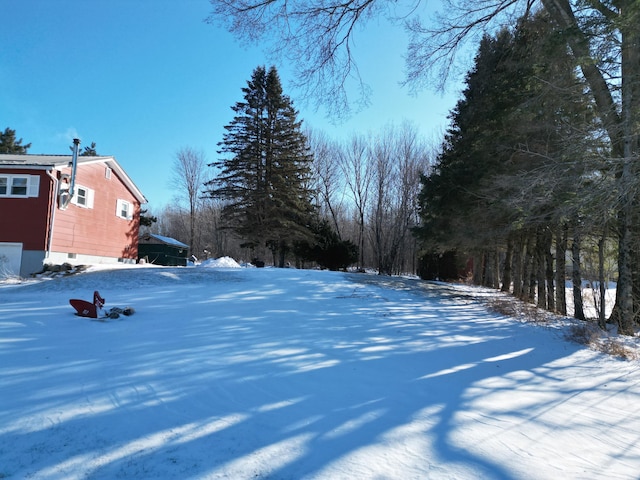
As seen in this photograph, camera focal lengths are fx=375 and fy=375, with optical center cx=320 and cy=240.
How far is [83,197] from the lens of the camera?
17.7 meters

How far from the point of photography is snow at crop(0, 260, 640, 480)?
272 cm

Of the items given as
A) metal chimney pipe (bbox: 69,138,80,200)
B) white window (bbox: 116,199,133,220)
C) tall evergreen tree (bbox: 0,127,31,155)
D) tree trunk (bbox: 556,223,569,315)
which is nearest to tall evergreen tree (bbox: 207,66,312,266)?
white window (bbox: 116,199,133,220)

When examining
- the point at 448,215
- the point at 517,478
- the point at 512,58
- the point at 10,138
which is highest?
the point at 10,138

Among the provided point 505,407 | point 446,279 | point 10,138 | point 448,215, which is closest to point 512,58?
point 448,215

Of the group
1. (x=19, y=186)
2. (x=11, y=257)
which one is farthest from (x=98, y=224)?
(x=11, y=257)

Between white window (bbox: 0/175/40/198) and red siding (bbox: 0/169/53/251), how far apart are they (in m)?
0.15

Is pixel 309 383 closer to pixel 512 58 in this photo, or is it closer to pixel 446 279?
pixel 512 58

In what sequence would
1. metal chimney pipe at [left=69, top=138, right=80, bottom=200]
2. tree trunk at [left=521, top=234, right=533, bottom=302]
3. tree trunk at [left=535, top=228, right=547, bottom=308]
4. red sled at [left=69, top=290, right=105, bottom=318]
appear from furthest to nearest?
1. metal chimney pipe at [left=69, top=138, right=80, bottom=200]
2. tree trunk at [left=521, top=234, right=533, bottom=302]
3. tree trunk at [left=535, top=228, right=547, bottom=308]
4. red sled at [left=69, top=290, right=105, bottom=318]

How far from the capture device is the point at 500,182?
30.6 feet

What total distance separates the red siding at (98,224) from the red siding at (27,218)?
0.51 meters

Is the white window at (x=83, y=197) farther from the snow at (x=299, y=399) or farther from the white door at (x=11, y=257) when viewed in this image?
the snow at (x=299, y=399)

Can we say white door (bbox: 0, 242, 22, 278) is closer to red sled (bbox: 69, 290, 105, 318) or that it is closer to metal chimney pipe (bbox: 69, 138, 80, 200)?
metal chimney pipe (bbox: 69, 138, 80, 200)

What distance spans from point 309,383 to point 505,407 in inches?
82.2

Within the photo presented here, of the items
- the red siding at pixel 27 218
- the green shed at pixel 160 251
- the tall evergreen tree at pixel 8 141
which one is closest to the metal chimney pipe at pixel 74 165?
the red siding at pixel 27 218
